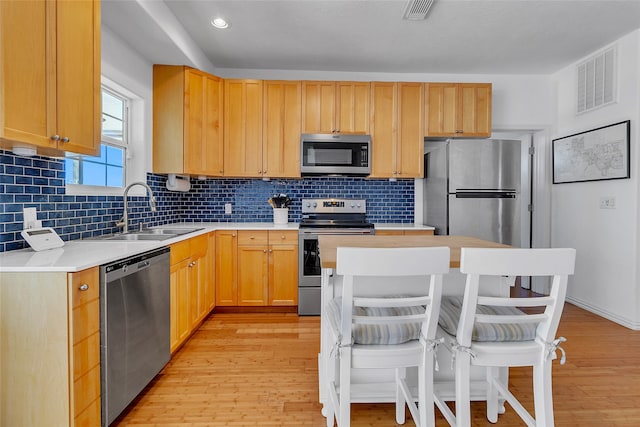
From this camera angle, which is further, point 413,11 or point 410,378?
point 413,11

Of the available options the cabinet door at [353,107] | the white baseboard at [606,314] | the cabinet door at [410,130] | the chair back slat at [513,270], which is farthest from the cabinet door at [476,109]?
the chair back slat at [513,270]

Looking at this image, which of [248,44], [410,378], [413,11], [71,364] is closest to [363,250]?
[410,378]

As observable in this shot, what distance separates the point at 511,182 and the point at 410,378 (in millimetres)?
2544

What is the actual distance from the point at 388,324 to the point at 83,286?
1.30m

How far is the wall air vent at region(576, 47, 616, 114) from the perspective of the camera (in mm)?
3215

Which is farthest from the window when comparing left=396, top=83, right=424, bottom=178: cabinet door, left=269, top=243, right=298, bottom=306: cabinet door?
left=396, top=83, right=424, bottom=178: cabinet door

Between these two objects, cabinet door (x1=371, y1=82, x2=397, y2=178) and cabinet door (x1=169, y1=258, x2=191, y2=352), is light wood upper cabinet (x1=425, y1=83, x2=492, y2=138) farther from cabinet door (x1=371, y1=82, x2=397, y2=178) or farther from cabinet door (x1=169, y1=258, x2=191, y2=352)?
cabinet door (x1=169, y1=258, x2=191, y2=352)

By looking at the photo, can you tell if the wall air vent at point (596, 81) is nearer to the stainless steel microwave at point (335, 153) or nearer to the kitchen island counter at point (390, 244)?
the stainless steel microwave at point (335, 153)

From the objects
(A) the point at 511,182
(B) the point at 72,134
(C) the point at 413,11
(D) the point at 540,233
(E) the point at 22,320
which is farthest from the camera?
(D) the point at 540,233

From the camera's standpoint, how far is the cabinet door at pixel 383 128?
3.63 m

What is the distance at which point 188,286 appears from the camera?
2656 mm

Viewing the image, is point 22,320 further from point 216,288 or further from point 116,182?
point 216,288

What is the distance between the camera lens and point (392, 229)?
3502 millimetres

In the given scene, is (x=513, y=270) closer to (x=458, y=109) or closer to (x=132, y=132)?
(x=458, y=109)
